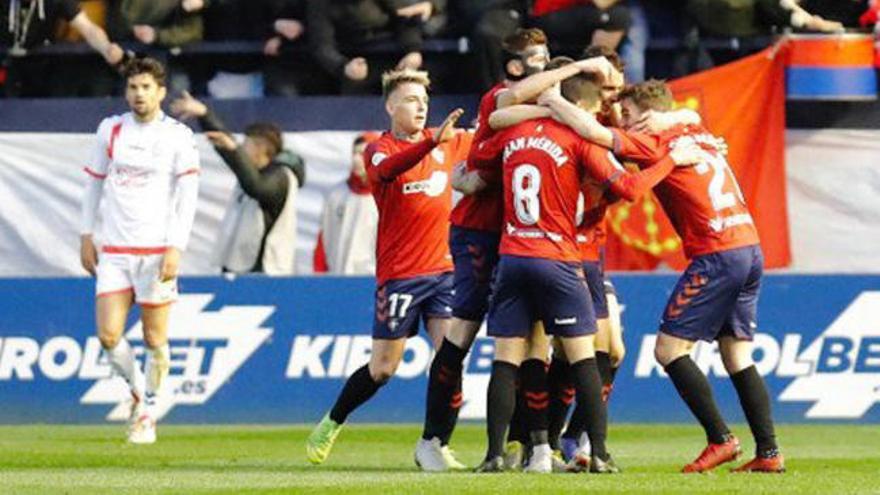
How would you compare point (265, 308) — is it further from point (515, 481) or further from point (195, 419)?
point (515, 481)

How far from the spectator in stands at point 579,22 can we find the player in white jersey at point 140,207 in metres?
5.20

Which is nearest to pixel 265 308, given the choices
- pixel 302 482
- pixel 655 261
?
pixel 655 261

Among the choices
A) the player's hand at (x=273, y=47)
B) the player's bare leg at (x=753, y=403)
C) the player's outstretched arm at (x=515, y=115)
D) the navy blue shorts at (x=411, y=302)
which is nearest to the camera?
the player's outstretched arm at (x=515, y=115)

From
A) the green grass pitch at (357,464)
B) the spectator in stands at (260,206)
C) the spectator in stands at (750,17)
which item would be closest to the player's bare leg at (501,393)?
the green grass pitch at (357,464)

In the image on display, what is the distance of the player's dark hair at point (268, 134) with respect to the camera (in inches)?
844

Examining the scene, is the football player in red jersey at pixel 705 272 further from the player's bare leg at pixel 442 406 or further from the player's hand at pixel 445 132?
the player's bare leg at pixel 442 406

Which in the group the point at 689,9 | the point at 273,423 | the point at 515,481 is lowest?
the point at 273,423

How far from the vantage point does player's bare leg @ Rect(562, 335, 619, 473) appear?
1412 centimetres

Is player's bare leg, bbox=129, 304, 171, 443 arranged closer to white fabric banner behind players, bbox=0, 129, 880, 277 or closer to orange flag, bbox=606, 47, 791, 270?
white fabric banner behind players, bbox=0, 129, 880, 277

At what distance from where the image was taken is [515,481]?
13.5 meters

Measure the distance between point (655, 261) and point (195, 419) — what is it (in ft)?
13.6

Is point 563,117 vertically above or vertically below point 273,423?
above

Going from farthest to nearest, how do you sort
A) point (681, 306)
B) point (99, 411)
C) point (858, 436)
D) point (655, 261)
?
point (655, 261)
point (99, 411)
point (858, 436)
point (681, 306)

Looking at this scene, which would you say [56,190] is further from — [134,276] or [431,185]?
[431,185]
